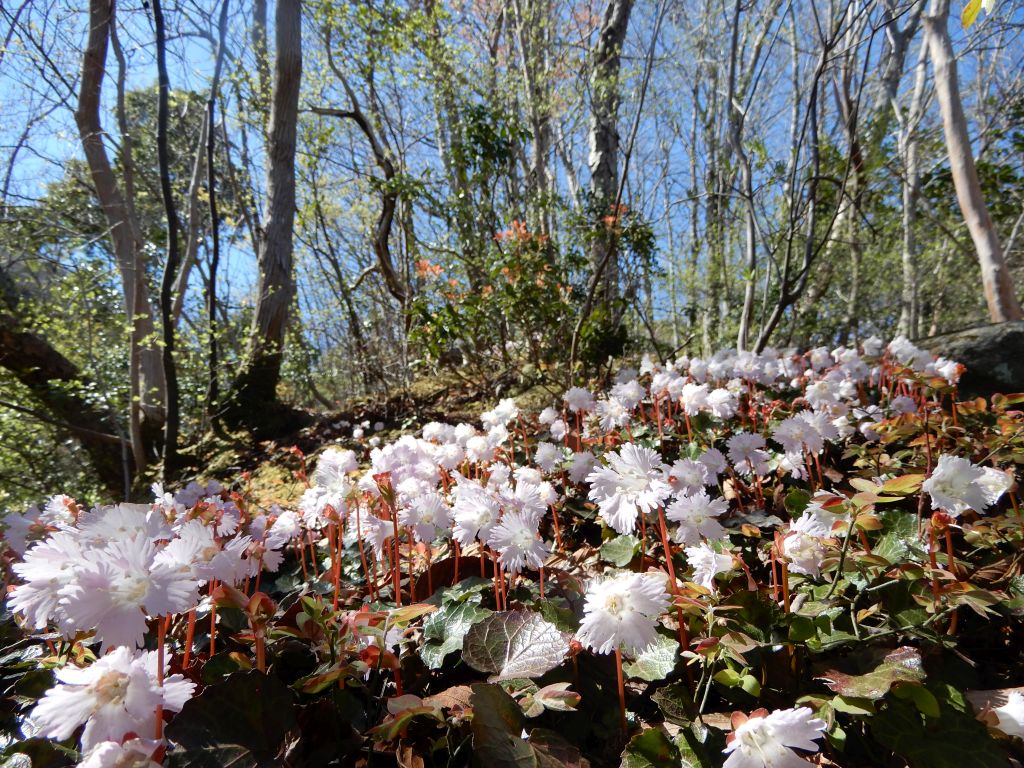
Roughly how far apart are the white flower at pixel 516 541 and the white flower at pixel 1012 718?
749 millimetres

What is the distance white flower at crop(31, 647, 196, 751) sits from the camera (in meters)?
0.59

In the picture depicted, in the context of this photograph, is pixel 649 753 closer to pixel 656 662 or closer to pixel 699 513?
pixel 656 662

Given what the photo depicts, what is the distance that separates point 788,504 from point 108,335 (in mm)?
5887

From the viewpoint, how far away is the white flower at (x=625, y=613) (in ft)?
2.44

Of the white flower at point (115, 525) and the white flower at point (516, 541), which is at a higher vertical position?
the white flower at point (115, 525)

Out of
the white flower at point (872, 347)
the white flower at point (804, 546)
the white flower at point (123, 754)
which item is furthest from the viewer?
the white flower at point (872, 347)

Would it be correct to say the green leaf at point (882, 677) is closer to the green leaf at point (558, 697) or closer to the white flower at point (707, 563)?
the white flower at point (707, 563)

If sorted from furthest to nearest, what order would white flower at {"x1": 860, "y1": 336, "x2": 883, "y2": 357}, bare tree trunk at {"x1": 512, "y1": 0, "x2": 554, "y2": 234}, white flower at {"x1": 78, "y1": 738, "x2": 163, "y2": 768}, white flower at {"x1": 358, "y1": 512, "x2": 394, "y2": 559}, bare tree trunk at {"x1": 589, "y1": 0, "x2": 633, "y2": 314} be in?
1. bare tree trunk at {"x1": 512, "y1": 0, "x2": 554, "y2": 234}
2. bare tree trunk at {"x1": 589, "y1": 0, "x2": 633, "y2": 314}
3. white flower at {"x1": 860, "y1": 336, "x2": 883, "y2": 357}
4. white flower at {"x1": 358, "y1": 512, "x2": 394, "y2": 559}
5. white flower at {"x1": 78, "y1": 738, "x2": 163, "y2": 768}

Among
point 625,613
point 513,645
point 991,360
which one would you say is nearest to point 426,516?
point 513,645

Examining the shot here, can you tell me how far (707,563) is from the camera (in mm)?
1004

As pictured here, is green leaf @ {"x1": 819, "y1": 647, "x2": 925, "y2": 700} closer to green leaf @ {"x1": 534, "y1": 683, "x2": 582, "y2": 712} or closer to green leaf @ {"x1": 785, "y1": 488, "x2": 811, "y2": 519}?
green leaf @ {"x1": 534, "y1": 683, "x2": 582, "y2": 712}

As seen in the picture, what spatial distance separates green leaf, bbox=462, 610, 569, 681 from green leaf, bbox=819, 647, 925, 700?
431mm

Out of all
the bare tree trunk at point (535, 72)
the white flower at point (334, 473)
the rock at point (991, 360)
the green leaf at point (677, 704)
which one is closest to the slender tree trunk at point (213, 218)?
the bare tree trunk at point (535, 72)

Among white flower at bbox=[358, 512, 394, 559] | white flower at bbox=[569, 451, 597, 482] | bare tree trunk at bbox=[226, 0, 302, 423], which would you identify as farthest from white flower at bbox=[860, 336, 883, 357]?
bare tree trunk at bbox=[226, 0, 302, 423]
